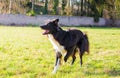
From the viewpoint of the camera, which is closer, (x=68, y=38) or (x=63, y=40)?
(x=63, y=40)

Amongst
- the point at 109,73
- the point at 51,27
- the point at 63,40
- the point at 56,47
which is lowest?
the point at 109,73

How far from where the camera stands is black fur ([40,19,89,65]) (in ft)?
23.7

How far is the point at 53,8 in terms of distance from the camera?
45094mm

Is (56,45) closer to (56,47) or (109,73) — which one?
(56,47)

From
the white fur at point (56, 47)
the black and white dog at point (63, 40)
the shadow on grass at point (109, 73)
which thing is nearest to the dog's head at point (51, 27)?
the black and white dog at point (63, 40)

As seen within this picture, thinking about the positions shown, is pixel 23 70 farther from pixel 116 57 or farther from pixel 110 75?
pixel 116 57

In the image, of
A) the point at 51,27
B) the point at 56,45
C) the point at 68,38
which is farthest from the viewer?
the point at 68,38

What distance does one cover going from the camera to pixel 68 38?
25.5 feet

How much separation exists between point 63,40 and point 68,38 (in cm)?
22

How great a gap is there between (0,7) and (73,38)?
37.9m

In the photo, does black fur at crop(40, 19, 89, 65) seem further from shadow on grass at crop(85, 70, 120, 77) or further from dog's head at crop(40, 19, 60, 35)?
shadow on grass at crop(85, 70, 120, 77)

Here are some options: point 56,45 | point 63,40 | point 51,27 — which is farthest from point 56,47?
point 51,27

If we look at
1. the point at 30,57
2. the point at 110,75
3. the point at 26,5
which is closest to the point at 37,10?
the point at 26,5

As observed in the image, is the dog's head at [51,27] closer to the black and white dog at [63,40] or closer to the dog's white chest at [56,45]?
the black and white dog at [63,40]
